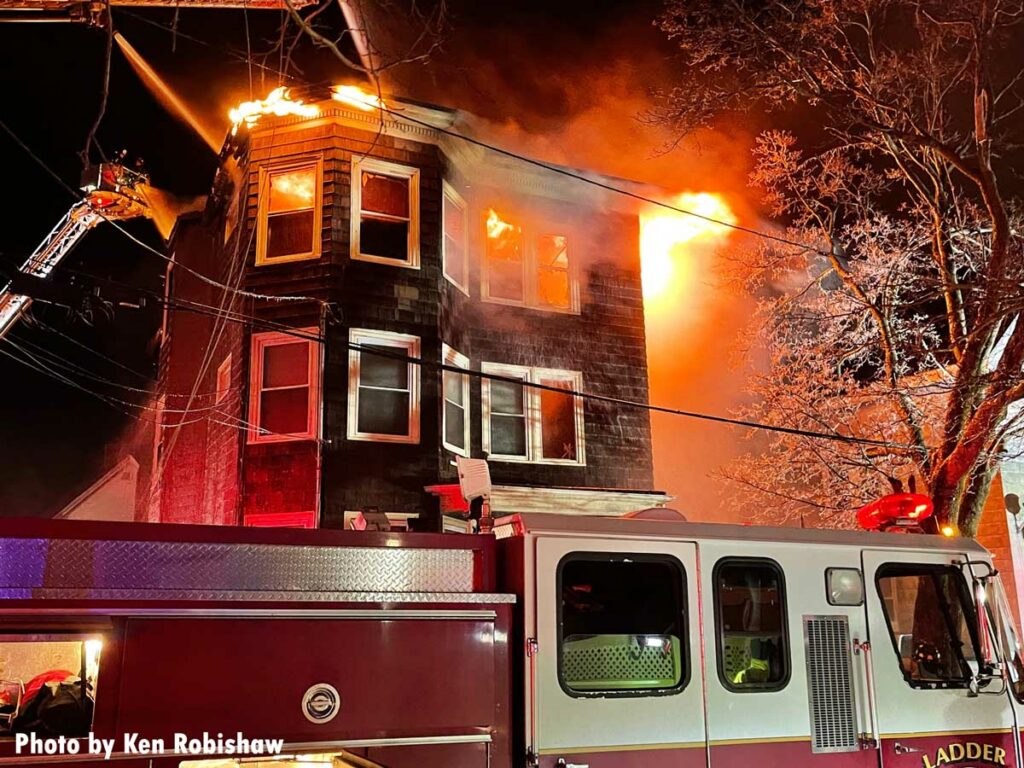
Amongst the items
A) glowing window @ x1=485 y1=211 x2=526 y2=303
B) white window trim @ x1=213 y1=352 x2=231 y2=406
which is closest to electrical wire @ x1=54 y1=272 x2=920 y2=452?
white window trim @ x1=213 y1=352 x2=231 y2=406

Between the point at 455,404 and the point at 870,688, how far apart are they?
9.14 metres

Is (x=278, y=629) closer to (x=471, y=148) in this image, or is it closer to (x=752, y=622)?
(x=752, y=622)

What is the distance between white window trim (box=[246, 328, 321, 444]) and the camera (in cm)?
1189

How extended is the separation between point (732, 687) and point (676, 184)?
11.5 meters

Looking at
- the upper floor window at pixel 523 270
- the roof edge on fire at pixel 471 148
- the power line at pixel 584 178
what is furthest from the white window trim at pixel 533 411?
the power line at pixel 584 178

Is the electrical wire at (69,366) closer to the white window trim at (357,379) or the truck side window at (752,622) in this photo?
the white window trim at (357,379)

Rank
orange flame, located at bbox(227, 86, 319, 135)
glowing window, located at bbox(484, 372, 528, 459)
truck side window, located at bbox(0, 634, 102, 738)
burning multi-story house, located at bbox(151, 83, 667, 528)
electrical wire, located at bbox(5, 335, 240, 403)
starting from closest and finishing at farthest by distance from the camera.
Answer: truck side window, located at bbox(0, 634, 102, 738) < burning multi-story house, located at bbox(151, 83, 667, 528) < orange flame, located at bbox(227, 86, 319, 135) < glowing window, located at bbox(484, 372, 528, 459) < electrical wire, located at bbox(5, 335, 240, 403)

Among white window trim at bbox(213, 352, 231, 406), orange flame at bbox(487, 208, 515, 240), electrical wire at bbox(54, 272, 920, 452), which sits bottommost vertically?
electrical wire at bbox(54, 272, 920, 452)

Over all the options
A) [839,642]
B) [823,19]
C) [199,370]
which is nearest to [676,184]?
[823,19]

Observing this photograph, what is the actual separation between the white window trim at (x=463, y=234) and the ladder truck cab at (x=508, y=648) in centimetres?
930


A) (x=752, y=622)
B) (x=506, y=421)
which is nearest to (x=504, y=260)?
(x=506, y=421)

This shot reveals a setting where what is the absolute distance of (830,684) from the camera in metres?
4.88

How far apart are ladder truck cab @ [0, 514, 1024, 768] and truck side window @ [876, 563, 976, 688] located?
0.01 m

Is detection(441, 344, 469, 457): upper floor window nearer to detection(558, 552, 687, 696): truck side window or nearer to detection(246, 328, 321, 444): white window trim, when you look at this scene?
detection(246, 328, 321, 444): white window trim
